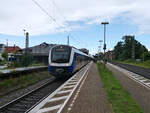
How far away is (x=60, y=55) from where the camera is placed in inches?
630

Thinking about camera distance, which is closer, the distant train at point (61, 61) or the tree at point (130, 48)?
the distant train at point (61, 61)

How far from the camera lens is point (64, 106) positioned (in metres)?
7.39

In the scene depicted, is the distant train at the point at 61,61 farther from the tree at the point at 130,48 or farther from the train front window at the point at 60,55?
the tree at the point at 130,48

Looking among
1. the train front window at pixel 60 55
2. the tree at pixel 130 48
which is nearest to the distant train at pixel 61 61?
the train front window at pixel 60 55

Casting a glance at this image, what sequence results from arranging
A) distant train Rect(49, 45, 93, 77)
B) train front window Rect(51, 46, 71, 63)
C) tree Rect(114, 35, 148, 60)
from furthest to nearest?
tree Rect(114, 35, 148, 60), train front window Rect(51, 46, 71, 63), distant train Rect(49, 45, 93, 77)

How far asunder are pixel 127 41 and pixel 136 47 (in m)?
7.03

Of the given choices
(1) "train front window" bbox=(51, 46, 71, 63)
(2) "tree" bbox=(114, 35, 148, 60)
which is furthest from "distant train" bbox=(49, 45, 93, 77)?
(2) "tree" bbox=(114, 35, 148, 60)

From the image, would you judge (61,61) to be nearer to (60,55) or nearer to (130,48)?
(60,55)

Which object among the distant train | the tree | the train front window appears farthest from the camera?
the tree

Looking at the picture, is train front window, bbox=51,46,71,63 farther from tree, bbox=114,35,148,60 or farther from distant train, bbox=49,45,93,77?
tree, bbox=114,35,148,60

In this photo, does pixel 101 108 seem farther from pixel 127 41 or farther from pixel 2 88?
pixel 127 41

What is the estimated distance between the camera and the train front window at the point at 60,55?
51.8ft

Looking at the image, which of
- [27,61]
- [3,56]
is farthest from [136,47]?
[27,61]

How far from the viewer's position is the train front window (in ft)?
51.8
